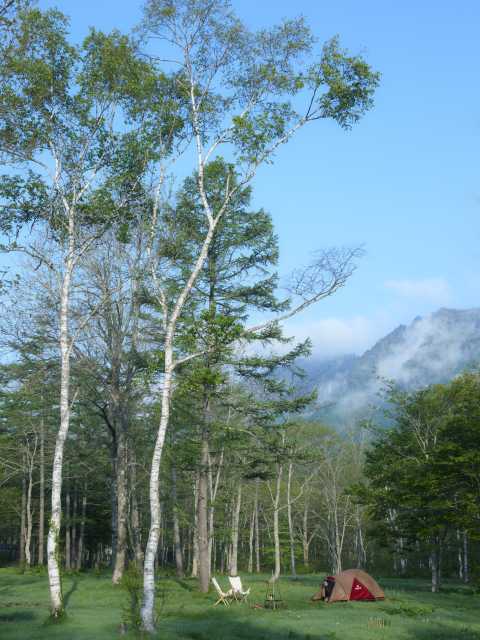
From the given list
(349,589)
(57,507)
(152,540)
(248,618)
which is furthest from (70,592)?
(152,540)

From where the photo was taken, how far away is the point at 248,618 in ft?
57.9

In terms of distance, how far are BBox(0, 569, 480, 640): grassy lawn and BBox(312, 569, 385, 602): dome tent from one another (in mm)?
684

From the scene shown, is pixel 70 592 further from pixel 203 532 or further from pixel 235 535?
pixel 235 535

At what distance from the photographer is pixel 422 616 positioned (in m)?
18.9

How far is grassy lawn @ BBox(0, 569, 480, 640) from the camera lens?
1441 cm

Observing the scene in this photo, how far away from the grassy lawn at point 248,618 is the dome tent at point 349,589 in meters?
0.68

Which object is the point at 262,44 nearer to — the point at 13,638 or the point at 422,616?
the point at 13,638

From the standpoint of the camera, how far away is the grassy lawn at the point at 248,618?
1441cm

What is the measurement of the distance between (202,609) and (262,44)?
1749cm

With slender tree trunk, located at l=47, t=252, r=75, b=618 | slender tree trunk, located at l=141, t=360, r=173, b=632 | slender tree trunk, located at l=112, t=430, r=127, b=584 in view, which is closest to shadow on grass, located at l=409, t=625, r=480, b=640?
slender tree trunk, located at l=141, t=360, r=173, b=632

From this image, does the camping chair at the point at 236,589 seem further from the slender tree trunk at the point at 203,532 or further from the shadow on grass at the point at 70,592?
the shadow on grass at the point at 70,592

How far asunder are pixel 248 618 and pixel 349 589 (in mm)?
7851

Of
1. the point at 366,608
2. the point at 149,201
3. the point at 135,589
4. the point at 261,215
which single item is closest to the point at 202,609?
the point at 366,608

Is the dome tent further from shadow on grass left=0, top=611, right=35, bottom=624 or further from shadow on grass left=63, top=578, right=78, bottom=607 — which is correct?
shadow on grass left=0, top=611, right=35, bottom=624
